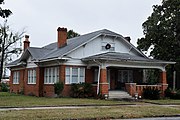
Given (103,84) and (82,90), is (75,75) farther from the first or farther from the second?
(103,84)

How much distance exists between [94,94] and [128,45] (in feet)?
25.5

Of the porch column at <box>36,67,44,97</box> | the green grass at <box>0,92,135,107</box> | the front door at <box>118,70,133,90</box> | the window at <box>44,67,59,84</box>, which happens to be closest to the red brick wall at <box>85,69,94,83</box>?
the window at <box>44,67,59,84</box>

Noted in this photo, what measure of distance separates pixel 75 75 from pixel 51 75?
2.96 meters

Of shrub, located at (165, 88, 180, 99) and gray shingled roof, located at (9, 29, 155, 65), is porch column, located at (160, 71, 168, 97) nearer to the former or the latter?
shrub, located at (165, 88, 180, 99)

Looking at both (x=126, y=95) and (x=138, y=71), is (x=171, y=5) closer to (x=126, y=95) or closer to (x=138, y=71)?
(x=138, y=71)

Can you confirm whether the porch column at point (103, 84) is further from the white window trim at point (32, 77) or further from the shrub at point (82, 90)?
the white window trim at point (32, 77)

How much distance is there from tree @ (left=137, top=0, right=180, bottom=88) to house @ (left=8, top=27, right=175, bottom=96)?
623 cm

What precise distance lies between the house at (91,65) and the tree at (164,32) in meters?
6.23

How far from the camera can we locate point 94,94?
1175 inches

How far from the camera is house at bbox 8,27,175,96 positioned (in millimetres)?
29875

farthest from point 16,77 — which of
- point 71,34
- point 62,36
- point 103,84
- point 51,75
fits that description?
point 71,34

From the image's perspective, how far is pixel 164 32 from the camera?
4009 centimetres

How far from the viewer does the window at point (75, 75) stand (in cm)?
3066

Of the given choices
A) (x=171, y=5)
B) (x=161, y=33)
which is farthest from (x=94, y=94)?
(x=171, y=5)
